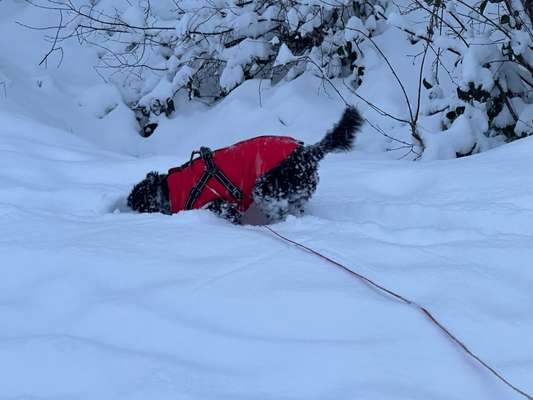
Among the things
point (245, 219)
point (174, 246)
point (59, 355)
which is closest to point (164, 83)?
point (245, 219)

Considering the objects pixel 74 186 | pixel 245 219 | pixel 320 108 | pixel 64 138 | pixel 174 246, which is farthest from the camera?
pixel 320 108

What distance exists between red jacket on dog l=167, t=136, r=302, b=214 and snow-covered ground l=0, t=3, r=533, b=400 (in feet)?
0.75

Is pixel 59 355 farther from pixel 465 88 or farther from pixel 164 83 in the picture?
pixel 164 83

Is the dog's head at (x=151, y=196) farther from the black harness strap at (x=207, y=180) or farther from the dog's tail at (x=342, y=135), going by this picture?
the dog's tail at (x=342, y=135)

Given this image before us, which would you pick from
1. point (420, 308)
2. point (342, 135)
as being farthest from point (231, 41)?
point (420, 308)

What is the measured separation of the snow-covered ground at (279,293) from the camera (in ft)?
4.82

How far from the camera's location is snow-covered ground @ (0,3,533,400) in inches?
57.8

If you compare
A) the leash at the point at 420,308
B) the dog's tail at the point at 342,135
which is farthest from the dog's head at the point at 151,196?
the leash at the point at 420,308

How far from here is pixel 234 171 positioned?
315 cm

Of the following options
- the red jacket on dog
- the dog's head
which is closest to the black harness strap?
the red jacket on dog

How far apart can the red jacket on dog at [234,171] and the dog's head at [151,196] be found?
0.15 m

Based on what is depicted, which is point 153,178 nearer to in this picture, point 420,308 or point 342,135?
point 342,135

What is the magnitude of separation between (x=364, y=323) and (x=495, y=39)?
373 cm

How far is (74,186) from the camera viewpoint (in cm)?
368
